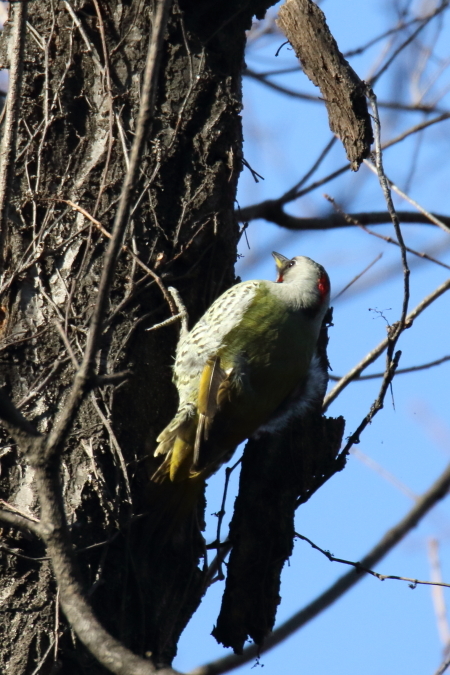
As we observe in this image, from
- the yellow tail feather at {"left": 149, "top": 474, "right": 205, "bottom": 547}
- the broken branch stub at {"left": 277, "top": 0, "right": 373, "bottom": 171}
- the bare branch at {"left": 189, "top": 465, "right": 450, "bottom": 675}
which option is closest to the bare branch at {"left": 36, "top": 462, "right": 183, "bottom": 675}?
the yellow tail feather at {"left": 149, "top": 474, "right": 205, "bottom": 547}

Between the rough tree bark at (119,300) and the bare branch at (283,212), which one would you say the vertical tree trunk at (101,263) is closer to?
the rough tree bark at (119,300)

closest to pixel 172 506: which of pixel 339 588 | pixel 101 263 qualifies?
pixel 339 588

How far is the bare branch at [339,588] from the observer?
→ 3.24m

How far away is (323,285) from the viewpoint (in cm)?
448

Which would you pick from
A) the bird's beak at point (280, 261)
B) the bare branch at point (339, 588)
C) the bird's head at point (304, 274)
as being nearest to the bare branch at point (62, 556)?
the bare branch at point (339, 588)

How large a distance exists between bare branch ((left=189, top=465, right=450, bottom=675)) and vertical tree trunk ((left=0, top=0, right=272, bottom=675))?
264 mm

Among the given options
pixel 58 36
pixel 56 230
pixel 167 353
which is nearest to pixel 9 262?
pixel 56 230

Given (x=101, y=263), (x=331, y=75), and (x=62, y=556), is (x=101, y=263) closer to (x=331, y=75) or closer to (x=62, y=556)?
(x=331, y=75)

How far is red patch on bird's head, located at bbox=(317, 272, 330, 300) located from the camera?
175 inches

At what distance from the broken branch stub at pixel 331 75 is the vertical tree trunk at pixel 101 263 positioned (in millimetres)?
680

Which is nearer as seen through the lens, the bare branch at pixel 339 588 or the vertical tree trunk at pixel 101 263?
the vertical tree trunk at pixel 101 263

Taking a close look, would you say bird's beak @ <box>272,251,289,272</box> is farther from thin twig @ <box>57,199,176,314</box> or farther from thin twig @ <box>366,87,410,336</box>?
thin twig @ <box>366,87,410,336</box>

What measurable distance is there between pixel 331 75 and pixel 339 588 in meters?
2.05

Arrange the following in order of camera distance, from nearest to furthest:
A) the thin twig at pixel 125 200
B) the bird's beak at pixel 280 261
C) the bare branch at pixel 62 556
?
the thin twig at pixel 125 200 < the bare branch at pixel 62 556 < the bird's beak at pixel 280 261
